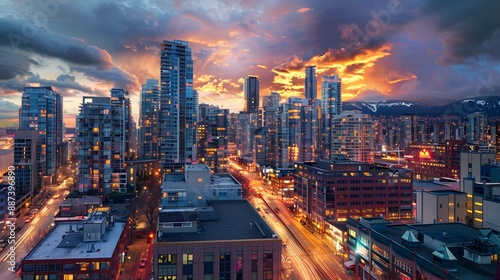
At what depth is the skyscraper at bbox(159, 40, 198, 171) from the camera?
2370 inches

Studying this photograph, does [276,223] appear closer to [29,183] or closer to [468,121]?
[29,183]

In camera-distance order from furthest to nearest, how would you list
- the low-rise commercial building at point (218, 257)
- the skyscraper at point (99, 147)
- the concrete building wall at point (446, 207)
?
the skyscraper at point (99, 147) → the concrete building wall at point (446, 207) → the low-rise commercial building at point (218, 257)

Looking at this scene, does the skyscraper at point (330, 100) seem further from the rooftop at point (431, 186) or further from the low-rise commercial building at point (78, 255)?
the low-rise commercial building at point (78, 255)

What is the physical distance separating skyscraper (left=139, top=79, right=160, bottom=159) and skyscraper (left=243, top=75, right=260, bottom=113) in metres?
88.2

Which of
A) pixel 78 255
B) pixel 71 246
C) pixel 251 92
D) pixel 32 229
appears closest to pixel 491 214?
pixel 78 255

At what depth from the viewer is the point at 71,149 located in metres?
112

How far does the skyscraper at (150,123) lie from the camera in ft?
235

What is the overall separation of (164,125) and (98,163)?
16.8m

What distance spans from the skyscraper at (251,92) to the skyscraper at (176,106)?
10337cm

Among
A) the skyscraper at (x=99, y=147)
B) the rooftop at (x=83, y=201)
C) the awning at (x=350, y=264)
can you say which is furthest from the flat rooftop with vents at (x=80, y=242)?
the skyscraper at (x=99, y=147)

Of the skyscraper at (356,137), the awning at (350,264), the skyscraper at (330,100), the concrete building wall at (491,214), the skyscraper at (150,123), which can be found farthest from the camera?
the skyscraper at (330,100)

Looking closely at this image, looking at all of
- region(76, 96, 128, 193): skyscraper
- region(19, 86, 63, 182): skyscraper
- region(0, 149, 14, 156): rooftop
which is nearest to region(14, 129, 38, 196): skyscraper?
region(0, 149, 14, 156): rooftop

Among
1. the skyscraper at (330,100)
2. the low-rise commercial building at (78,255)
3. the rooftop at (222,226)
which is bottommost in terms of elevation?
the low-rise commercial building at (78,255)

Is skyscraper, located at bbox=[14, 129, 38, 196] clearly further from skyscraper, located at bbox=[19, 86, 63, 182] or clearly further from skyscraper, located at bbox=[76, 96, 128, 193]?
skyscraper, located at bbox=[76, 96, 128, 193]
